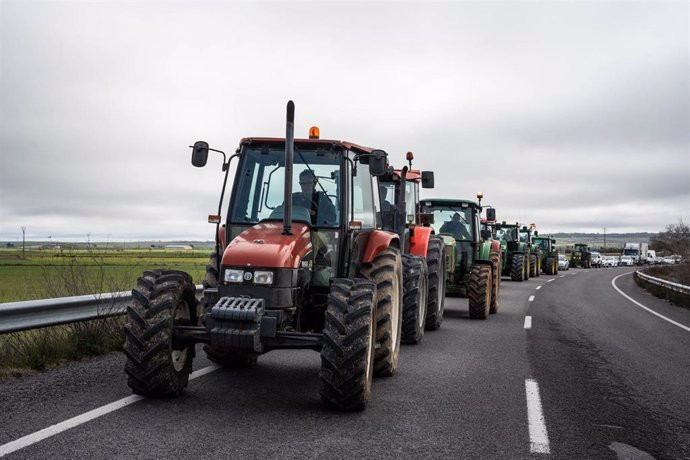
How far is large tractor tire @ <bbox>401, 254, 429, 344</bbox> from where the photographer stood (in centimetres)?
917

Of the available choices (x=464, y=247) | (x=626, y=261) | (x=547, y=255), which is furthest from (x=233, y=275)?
(x=626, y=261)

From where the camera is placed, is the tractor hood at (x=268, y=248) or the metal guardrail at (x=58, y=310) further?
the metal guardrail at (x=58, y=310)

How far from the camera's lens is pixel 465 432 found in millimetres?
4961

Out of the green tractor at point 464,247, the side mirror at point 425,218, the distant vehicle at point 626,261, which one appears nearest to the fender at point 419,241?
the side mirror at point 425,218

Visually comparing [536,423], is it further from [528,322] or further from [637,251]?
[637,251]

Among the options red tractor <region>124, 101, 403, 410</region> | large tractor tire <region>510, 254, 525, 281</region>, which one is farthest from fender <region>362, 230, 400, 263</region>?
large tractor tire <region>510, 254, 525, 281</region>

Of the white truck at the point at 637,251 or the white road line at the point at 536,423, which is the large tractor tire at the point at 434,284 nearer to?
the white road line at the point at 536,423

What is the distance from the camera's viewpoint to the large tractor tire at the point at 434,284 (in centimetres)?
1101

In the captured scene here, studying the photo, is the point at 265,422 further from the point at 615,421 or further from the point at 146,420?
the point at 615,421

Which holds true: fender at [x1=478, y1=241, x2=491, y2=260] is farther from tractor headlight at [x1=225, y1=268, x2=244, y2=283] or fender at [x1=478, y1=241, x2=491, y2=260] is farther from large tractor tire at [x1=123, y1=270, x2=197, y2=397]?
large tractor tire at [x1=123, y1=270, x2=197, y2=397]

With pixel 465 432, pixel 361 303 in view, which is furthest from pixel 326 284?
pixel 465 432

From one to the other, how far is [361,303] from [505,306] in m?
12.0

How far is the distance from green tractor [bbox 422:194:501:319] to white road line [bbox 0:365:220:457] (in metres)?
8.92

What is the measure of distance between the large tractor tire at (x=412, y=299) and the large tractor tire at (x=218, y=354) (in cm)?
261
